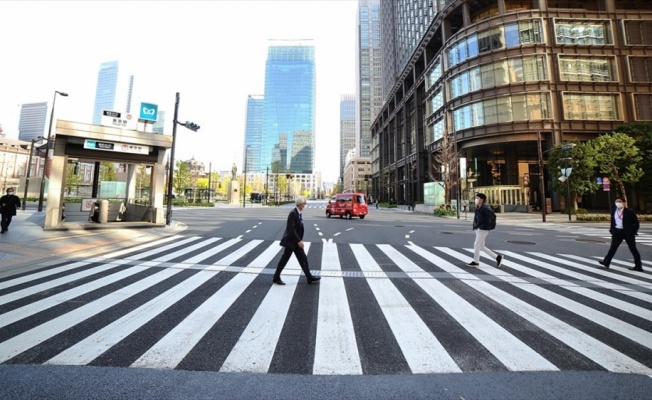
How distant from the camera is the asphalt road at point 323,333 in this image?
8.43ft

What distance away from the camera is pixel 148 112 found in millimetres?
Result: 14992

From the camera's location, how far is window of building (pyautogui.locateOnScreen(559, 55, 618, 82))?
32875 mm

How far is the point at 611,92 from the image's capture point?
32344 mm

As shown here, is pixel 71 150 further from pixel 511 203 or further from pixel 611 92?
pixel 611 92

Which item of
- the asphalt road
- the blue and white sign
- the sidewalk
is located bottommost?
the asphalt road

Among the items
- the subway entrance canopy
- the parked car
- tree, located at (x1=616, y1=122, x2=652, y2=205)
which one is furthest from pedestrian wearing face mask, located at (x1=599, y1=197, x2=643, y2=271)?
tree, located at (x1=616, y1=122, x2=652, y2=205)

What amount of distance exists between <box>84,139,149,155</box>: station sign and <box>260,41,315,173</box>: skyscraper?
127792 mm

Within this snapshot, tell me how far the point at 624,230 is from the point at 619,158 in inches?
1084

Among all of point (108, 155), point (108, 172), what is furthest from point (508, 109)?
point (108, 172)

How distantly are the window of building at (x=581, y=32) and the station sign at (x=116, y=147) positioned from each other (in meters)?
45.1

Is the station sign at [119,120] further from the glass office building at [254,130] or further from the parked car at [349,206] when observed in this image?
the glass office building at [254,130]

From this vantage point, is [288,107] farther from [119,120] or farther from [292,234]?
[292,234]

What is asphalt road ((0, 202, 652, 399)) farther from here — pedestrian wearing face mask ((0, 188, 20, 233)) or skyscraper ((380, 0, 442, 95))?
skyscraper ((380, 0, 442, 95))

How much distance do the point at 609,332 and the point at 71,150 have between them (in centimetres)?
1915
